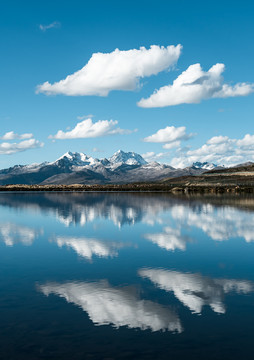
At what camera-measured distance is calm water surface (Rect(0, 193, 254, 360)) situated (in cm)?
1380

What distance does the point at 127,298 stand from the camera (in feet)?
63.2

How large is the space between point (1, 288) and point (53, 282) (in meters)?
3.03

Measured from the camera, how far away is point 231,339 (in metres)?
14.4

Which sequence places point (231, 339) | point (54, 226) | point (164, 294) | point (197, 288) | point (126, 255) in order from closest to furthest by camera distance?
point (231, 339), point (164, 294), point (197, 288), point (126, 255), point (54, 226)

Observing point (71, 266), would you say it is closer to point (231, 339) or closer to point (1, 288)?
point (1, 288)

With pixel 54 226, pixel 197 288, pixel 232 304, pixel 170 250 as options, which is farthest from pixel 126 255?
pixel 54 226

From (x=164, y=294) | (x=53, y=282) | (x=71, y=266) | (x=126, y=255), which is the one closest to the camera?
(x=164, y=294)

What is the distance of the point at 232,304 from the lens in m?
18.3

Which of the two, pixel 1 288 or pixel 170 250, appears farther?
pixel 170 250

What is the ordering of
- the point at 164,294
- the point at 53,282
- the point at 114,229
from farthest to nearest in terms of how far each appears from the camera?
the point at 114,229, the point at 53,282, the point at 164,294

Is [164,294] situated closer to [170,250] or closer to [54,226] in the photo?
[170,250]

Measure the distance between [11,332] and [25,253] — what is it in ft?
58.1

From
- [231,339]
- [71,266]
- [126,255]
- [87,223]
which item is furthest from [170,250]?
[87,223]

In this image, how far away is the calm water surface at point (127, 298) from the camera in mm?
13797
